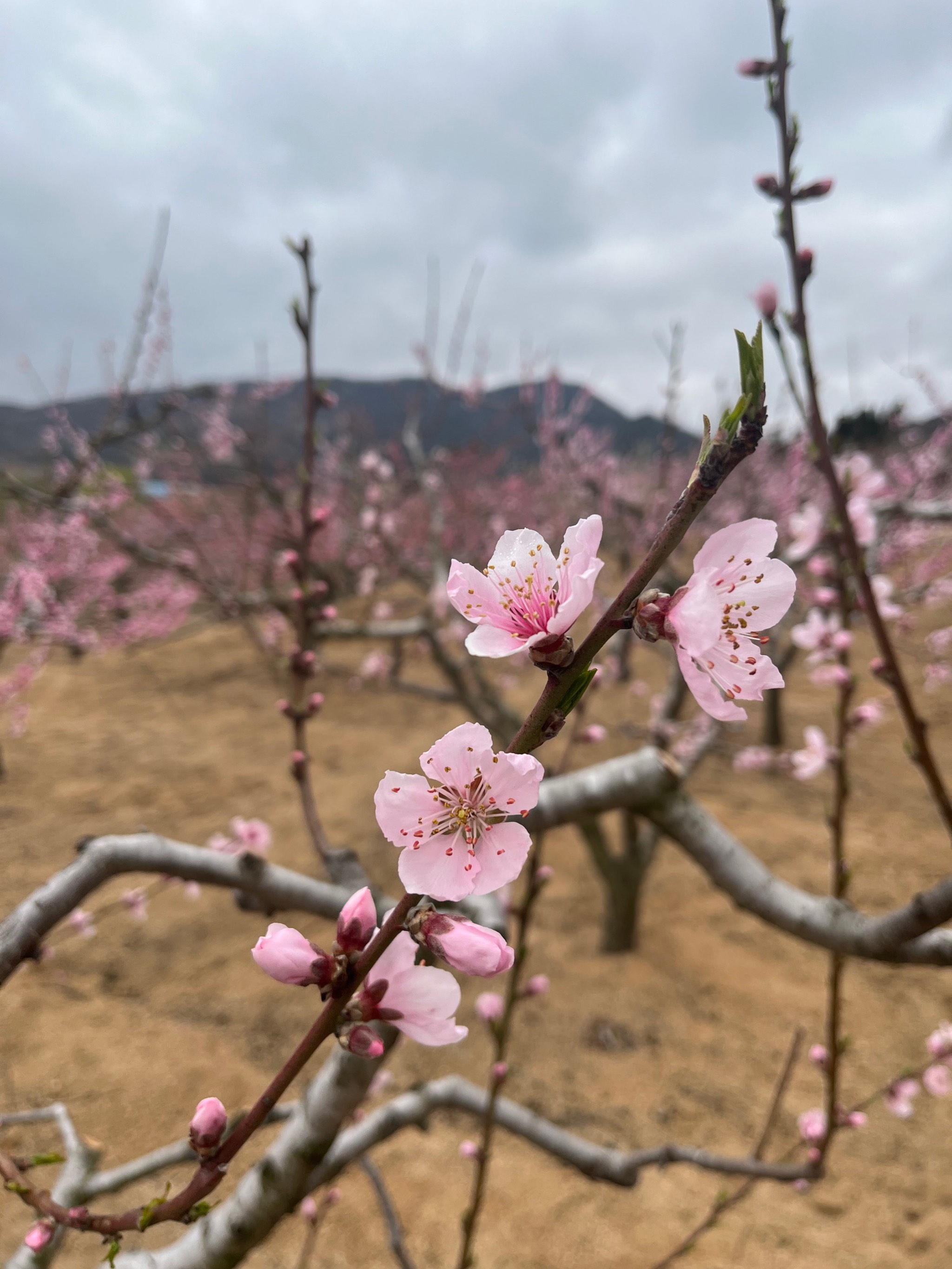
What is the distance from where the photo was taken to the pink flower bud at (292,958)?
580 millimetres

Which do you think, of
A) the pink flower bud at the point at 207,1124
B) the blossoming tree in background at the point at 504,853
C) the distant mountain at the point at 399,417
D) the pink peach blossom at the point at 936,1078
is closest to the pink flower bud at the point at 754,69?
the blossoming tree in background at the point at 504,853

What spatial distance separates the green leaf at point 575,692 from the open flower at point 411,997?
290 millimetres

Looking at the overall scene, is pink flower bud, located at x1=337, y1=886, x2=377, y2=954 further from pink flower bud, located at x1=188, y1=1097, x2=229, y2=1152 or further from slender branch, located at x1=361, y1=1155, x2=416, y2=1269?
slender branch, located at x1=361, y1=1155, x2=416, y2=1269

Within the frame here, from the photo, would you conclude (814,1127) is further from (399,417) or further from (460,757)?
(399,417)

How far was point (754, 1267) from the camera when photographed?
2246mm

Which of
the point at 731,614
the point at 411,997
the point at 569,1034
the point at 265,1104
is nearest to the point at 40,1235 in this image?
Answer: the point at 265,1104

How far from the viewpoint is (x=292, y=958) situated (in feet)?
1.92

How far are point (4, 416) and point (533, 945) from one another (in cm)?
3497

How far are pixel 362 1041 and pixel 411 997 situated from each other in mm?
61

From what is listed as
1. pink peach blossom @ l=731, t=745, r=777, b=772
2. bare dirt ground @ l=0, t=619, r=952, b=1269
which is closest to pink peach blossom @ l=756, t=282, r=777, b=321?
bare dirt ground @ l=0, t=619, r=952, b=1269

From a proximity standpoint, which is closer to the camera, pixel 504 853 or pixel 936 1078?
pixel 504 853

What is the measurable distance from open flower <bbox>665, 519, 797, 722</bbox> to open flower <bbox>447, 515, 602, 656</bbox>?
89 millimetres

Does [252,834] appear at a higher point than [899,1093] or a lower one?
higher

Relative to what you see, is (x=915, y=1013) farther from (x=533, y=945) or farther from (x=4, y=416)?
(x=4, y=416)
